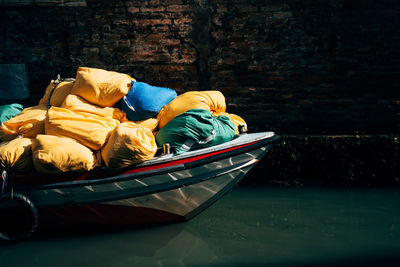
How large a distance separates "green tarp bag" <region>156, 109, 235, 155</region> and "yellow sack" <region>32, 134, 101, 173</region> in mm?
608

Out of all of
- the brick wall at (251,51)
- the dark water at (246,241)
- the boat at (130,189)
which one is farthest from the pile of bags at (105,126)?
the brick wall at (251,51)

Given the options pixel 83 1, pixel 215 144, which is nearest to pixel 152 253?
pixel 215 144

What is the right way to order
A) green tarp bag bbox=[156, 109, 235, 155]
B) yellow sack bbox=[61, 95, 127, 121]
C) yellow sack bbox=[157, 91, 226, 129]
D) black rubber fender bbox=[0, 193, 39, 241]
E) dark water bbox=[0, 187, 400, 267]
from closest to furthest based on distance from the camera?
1. dark water bbox=[0, 187, 400, 267]
2. black rubber fender bbox=[0, 193, 39, 241]
3. green tarp bag bbox=[156, 109, 235, 155]
4. yellow sack bbox=[61, 95, 127, 121]
5. yellow sack bbox=[157, 91, 226, 129]

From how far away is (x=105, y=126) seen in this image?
2770mm

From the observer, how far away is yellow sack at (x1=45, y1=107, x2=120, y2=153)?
8.71ft

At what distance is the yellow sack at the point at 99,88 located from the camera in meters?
3.10

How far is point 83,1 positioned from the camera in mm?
4406

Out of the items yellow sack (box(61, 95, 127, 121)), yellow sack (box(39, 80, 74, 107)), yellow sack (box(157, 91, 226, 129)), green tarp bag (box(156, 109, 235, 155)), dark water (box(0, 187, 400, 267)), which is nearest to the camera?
dark water (box(0, 187, 400, 267))

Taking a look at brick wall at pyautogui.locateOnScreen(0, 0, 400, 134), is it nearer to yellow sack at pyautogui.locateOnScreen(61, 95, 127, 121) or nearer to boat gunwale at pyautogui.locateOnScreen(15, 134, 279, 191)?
yellow sack at pyautogui.locateOnScreen(61, 95, 127, 121)

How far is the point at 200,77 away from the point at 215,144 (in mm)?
1721

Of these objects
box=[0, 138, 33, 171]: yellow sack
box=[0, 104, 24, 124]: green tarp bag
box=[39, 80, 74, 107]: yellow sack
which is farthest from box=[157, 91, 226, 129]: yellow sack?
box=[0, 104, 24, 124]: green tarp bag

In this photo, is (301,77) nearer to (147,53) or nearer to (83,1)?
(147,53)

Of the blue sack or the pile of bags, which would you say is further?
the blue sack

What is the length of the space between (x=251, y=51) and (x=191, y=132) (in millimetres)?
1994
